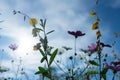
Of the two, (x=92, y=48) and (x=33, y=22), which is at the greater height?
(x=33, y=22)

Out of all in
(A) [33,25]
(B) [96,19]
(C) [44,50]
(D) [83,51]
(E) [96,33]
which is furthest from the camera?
(D) [83,51]

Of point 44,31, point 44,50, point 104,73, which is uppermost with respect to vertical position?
point 44,31

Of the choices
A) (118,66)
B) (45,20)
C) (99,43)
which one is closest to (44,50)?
(45,20)

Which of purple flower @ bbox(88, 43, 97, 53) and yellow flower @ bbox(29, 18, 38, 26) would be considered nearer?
yellow flower @ bbox(29, 18, 38, 26)

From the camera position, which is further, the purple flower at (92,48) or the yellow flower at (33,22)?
the purple flower at (92,48)

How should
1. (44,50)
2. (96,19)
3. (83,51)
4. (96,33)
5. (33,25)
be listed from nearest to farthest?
(44,50)
(33,25)
(96,33)
(96,19)
(83,51)

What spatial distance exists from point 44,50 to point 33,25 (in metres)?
0.31

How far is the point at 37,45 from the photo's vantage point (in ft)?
7.89

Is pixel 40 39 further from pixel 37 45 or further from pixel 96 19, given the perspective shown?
pixel 96 19

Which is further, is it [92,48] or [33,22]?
[92,48]

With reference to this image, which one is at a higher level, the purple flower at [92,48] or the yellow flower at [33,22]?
the yellow flower at [33,22]

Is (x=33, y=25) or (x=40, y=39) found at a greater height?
(x=33, y=25)

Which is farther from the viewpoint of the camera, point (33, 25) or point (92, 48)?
point (92, 48)

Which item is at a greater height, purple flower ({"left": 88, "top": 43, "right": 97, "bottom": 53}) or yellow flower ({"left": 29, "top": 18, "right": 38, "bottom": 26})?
yellow flower ({"left": 29, "top": 18, "right": 38, "bottom": 26})
